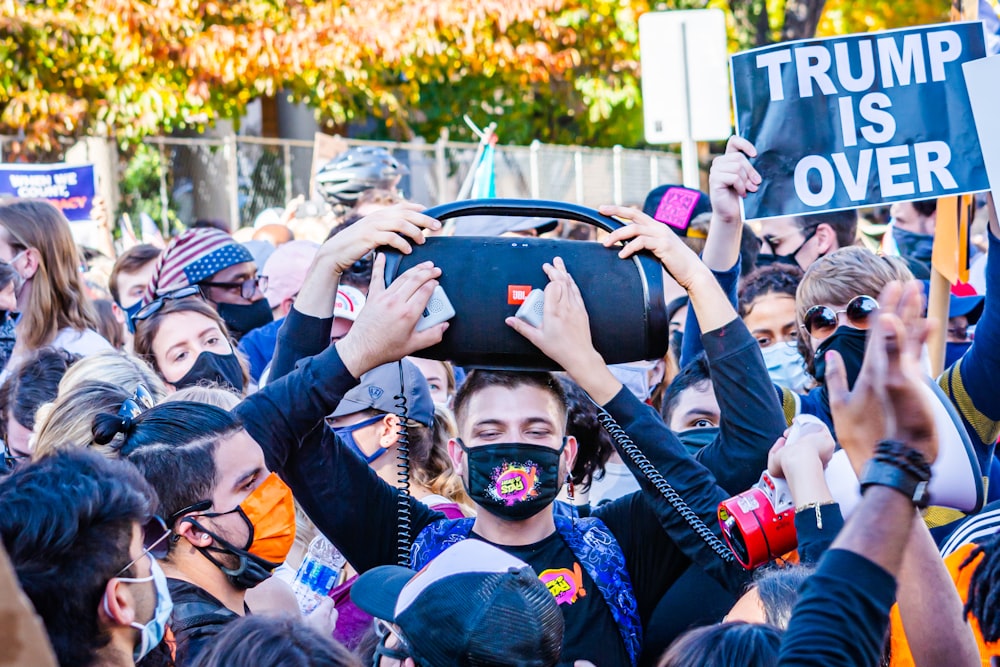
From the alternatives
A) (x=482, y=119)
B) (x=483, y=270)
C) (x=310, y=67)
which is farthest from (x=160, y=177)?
(x=483, y=270)

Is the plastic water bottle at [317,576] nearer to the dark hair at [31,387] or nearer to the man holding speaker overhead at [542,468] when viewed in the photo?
the man holding speaker overhead at [542,468]

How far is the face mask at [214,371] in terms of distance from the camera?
5.00 meters

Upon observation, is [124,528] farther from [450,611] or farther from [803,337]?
[803,337]

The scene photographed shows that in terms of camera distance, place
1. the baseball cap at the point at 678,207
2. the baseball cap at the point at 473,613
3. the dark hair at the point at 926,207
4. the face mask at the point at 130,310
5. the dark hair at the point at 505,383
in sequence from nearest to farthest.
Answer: the baseball cap at the point at 473,613 < the dark hair at the point at 505,383 < the baseball cap at the point at 678,207 < the face mask at the point at 130,310 < the dark hair at the point at 926,207

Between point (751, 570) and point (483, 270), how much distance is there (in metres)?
1.00

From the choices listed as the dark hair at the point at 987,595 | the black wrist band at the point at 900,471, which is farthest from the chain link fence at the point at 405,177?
the black wrist band at the point at 900,471

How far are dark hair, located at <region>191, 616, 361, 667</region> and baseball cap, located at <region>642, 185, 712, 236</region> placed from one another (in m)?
4.21

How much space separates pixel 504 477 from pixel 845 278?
74.1 inches

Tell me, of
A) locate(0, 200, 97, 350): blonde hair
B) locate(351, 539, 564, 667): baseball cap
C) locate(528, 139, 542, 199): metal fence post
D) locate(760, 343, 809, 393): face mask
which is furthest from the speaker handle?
locate(528, 139, 542, 199): metal fence post

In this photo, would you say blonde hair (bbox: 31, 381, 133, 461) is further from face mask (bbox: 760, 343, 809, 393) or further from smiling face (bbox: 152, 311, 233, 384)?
face mask (bbox: 760, 343, 809, 393)

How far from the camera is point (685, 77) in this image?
24.9 feet

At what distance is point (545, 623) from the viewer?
232 cm

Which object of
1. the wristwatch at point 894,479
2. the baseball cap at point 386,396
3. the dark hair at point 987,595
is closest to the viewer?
the wristwatch at point 894,479

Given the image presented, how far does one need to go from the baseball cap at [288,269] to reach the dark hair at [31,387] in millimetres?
1912
